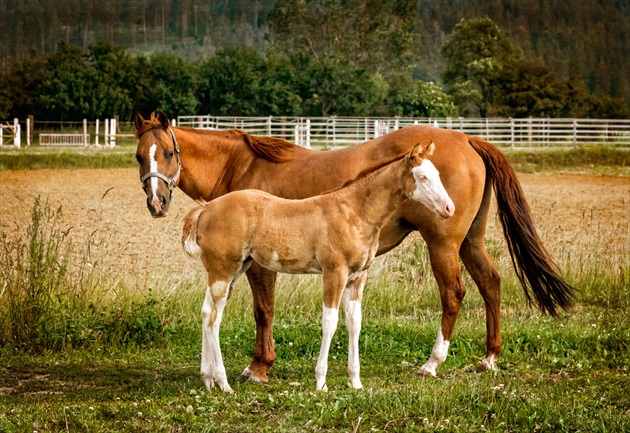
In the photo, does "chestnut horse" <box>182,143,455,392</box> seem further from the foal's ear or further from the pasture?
the pasture

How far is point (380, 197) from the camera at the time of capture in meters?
6.89

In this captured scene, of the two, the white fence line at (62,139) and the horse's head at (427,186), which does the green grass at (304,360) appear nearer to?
the horse's head at (427,186)

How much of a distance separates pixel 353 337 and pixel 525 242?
8.16 feet

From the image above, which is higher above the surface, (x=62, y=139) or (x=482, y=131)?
(x=482, y=131)

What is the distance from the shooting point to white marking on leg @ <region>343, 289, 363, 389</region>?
6996 mm

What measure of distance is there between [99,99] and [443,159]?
5495cm

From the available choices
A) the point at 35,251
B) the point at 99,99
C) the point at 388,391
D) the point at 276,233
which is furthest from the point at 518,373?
the point at 99,99

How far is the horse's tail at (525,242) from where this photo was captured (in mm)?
8453

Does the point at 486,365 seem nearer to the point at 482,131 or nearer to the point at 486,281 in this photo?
the point at 486,281

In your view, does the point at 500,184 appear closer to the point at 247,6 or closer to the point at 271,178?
the point at 271,178

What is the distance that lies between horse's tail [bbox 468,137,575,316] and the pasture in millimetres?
400

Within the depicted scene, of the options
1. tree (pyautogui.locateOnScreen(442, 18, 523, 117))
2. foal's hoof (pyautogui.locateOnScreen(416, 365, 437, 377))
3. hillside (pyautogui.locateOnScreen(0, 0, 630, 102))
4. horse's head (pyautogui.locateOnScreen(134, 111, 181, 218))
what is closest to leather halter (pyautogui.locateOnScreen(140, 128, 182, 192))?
horse's head (pyautogui.locateOnScreen(134, 111, 181, 218))

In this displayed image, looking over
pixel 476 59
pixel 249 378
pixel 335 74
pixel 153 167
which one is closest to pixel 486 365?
pixel 249 378

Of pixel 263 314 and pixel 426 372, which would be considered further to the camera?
pixel 263 314
